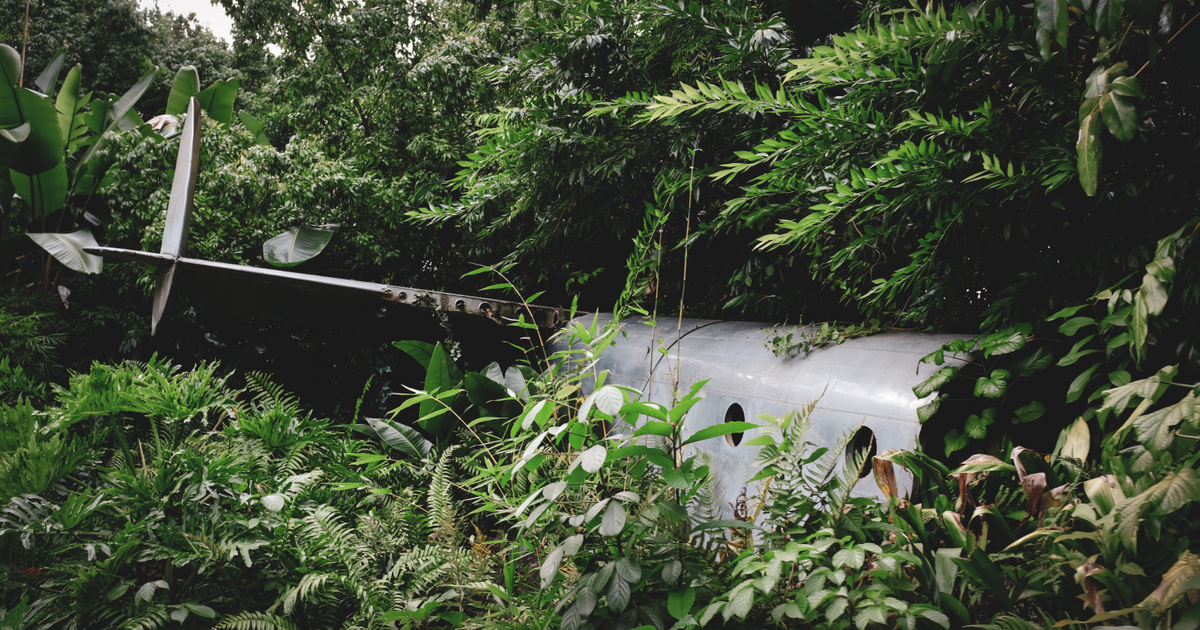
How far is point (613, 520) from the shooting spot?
1.46m

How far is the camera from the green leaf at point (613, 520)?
4.71 ft

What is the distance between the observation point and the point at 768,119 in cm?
312

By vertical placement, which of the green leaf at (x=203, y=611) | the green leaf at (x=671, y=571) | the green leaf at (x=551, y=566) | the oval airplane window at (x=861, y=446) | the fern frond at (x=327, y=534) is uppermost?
the oval airplane window at (x=861, y=446)

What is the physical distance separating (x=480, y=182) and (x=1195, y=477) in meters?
4.43

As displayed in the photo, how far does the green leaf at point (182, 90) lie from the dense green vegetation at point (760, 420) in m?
1.72

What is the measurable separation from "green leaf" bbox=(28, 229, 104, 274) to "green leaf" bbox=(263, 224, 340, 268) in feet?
5.13

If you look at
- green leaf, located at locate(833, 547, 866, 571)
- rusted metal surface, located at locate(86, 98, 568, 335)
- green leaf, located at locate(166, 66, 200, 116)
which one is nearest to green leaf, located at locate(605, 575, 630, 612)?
green leaf, located at locate(833, 547, 866, 571)

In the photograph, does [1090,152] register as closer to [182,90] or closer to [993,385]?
[993,385]

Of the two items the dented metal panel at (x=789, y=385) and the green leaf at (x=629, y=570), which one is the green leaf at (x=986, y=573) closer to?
the dented metal panel at (x=789, y=385)

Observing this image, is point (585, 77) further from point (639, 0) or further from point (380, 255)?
point (380, 255)

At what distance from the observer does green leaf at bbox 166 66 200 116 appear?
7.40m

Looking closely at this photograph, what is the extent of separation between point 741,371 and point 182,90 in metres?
8.00

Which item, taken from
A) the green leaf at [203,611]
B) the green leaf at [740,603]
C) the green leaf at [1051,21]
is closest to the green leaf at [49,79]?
the green leaf at [203,611]

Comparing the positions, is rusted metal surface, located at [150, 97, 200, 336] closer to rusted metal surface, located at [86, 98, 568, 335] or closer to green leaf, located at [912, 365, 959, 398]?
rusted metal surface, located at [86, 98, 568, 335]
